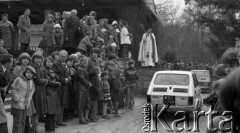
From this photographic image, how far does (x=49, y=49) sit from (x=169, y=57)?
49.3 feet

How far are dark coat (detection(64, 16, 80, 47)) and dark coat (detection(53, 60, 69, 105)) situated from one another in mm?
4196

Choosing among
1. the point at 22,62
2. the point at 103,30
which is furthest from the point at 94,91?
the point at 103,30

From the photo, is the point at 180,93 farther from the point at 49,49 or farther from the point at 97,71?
the point at 49,49

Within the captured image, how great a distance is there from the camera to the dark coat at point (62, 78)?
8.95 meters

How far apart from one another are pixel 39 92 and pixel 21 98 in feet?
3.37

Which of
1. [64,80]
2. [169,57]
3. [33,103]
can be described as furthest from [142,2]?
[33,103]

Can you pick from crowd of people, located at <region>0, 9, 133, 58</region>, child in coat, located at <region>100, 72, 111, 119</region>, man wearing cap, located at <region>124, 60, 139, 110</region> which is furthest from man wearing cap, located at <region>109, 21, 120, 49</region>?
child in coat, located at <region>100, 72, 111, 119</region>

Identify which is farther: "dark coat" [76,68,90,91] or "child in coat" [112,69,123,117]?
"child in coat" [112,69,123,117]

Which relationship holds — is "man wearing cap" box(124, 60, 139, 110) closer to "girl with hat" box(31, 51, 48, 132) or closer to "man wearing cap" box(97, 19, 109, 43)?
"man wearing cap" box(97, 19, 109, 43)

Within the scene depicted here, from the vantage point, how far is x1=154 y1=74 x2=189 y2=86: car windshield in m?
11.6

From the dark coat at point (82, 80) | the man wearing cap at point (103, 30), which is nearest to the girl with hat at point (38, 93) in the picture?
the dark coat at point (82, 80)

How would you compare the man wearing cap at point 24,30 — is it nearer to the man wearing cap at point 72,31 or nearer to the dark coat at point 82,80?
the man wearing cap at point 72,31

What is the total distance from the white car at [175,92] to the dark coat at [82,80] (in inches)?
94.0

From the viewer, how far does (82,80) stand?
9.70 metres
